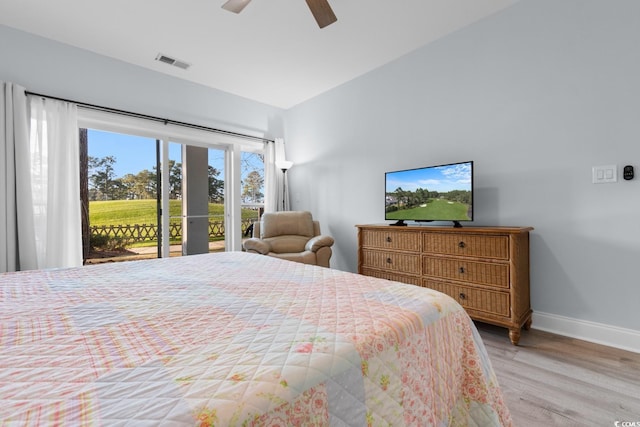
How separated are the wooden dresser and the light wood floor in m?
0.18

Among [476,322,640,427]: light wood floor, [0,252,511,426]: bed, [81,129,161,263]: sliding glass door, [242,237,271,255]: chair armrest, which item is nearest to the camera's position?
[0,252,511,426]: bed

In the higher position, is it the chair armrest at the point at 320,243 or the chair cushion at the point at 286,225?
the chair cushion at the point at 286,225

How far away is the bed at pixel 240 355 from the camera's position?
0.51 meters

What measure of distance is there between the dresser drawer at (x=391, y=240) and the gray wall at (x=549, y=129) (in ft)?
2.08

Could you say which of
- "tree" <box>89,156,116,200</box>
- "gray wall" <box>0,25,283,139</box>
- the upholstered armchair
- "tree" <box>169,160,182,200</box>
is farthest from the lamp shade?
"tree" <box>89,156,116,200</box>

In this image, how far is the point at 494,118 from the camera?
8.34 feet

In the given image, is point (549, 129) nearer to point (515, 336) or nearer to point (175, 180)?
point (515, 336)

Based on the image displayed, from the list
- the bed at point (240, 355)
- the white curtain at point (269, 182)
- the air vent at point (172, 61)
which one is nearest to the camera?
the bed at point (240, 355)

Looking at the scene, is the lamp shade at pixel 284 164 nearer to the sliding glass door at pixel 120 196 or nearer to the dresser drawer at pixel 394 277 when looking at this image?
the sliding glass door at pixel 120 196

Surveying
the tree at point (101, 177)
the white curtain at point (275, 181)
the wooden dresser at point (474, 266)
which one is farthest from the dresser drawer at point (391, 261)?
the tree at point (101, 177)

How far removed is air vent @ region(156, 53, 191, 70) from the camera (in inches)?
122

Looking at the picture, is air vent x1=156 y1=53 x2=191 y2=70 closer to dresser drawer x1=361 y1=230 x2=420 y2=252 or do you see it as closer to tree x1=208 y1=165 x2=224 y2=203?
tree x1=208 y1=165 x2=224 y2=203

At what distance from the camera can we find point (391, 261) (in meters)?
2.79

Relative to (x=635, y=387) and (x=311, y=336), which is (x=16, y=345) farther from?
(x=635, y=387)
